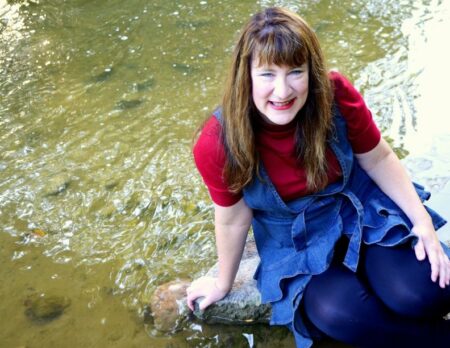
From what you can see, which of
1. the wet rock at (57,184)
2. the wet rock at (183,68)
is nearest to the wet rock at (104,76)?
the wet rock at (183,68)

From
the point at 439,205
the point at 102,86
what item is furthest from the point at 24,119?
the point at 439,205

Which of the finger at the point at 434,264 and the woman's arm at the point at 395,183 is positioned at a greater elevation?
the woman's arm at the point at 395,183

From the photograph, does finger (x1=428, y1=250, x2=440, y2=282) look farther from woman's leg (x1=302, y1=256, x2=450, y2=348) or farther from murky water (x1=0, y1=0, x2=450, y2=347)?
murky water (x1=0, y1=0, x2=450, y2=347)

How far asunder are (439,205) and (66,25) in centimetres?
416

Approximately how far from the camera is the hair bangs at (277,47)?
169 cm

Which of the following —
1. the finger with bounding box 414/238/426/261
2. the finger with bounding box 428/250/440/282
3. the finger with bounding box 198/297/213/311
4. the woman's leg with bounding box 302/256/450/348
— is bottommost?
the finger with bounding box 198/297/213/311

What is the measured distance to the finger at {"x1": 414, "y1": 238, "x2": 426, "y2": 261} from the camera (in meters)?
1.86

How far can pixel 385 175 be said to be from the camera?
2.04m

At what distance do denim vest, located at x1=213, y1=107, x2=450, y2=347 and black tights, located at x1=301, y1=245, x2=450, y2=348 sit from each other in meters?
0.07

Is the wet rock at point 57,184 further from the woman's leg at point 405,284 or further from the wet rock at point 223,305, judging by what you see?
the woman's leg at point 405,284

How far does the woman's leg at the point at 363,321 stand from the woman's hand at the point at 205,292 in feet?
1.65

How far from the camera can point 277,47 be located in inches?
66.6

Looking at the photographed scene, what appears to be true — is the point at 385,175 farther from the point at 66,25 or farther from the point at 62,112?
the point at 66,25

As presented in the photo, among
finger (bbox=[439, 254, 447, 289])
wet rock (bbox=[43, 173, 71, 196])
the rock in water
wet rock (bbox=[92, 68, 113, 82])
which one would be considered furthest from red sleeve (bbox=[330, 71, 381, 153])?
wet rock (bbox=[92, 68, 113, 82])
